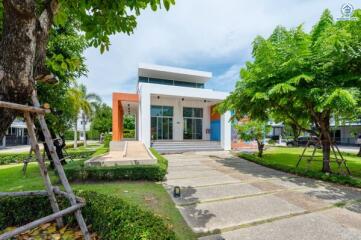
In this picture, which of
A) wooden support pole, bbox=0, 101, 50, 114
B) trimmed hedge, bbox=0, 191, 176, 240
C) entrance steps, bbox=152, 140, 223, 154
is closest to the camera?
wooden support pole, bbox=0, 101, 50, 114

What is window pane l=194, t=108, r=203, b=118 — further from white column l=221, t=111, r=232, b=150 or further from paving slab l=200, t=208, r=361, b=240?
paving slab l=200, t=208, r=361, b=240

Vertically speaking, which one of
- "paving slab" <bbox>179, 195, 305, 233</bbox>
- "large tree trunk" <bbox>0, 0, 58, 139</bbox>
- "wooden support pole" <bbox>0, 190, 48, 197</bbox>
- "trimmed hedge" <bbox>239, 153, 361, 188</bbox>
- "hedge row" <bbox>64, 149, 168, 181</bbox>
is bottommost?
"paving slab" <bbox>179, 195, 305, 233</bbox>

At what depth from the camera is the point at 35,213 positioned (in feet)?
14.0

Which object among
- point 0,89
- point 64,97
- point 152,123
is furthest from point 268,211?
point 152,123

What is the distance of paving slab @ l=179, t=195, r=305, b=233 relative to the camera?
4.57 m

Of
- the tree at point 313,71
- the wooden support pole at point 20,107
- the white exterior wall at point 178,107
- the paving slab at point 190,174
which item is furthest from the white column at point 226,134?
the wooden support pole at point 20,107

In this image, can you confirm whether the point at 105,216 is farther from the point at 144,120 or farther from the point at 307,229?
the point at 144,120

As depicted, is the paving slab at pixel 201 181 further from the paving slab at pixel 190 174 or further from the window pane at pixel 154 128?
the window pane at pixel 154 128

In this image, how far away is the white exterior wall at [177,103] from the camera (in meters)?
17.7

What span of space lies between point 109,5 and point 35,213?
4156mm

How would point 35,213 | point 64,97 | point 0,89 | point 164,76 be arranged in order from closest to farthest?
point 0,89 < point 35,213 < point 64,97 < point 164,76

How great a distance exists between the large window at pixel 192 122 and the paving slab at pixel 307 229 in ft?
62.6

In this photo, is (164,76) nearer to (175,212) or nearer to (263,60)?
(263,60)

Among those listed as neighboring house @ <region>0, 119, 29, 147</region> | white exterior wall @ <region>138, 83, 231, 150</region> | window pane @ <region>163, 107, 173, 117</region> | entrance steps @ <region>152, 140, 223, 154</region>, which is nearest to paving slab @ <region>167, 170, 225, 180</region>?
white exterior wall @ <region>138, 83, 231, 150</region>
